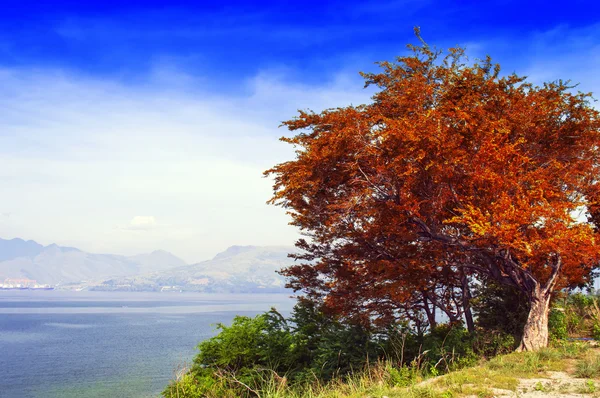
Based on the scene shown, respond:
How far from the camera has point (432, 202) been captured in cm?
1120

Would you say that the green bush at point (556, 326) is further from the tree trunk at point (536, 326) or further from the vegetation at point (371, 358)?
the tree trunk at point (536, 326)

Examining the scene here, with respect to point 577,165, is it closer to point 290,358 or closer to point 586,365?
point 586,365

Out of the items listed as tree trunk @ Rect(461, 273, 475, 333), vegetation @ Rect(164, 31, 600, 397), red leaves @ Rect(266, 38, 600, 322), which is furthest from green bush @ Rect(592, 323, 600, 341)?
tree trunk @ Rect(461, 273, 475, 333)

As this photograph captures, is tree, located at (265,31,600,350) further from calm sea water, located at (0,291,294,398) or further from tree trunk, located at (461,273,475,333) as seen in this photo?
calm sea water, located at (0,291,294,398)

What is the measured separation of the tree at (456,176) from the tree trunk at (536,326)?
2 cm

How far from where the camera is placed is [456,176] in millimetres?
11102

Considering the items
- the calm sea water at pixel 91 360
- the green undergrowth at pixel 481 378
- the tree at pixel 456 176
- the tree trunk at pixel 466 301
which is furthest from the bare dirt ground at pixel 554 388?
the calm sea water at pixel 91 360

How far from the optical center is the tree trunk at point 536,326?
11.7 m

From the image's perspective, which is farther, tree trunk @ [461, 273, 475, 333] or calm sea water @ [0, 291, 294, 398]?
calm sea water @ [0, 291, 294, 398]

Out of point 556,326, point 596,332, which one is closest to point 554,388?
point 556,326

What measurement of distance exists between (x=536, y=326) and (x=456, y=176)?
4.42 metres

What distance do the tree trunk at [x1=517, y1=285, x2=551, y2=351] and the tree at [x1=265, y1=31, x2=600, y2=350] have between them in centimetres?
2

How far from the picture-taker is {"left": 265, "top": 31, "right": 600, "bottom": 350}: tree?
34.2ft

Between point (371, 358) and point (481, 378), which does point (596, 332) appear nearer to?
point (371, 358)
